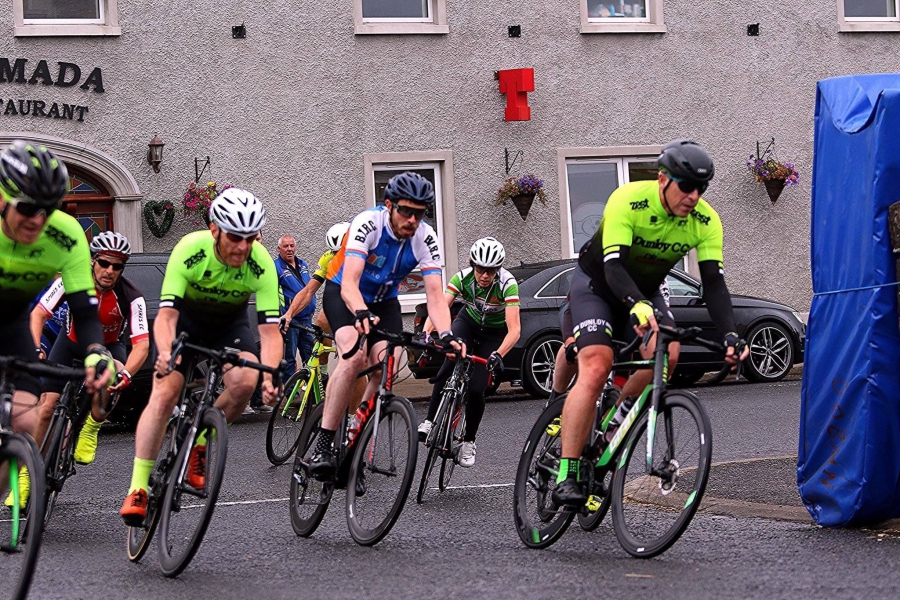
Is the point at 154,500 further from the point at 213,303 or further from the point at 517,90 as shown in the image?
the point at 517,90

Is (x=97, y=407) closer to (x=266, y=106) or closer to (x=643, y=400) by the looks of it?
(x=643, y=400)

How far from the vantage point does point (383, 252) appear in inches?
319

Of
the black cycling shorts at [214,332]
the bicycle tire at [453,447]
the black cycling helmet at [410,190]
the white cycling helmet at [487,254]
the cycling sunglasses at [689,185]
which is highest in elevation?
the black cycling helmet at [410,190]

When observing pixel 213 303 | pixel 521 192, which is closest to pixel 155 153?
pixel 521 192

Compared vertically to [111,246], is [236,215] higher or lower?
higher

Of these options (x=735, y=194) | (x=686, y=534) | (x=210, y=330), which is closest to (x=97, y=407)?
(x=210, y=330)

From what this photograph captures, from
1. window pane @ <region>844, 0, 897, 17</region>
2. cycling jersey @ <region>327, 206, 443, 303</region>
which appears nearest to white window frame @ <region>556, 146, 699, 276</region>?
window pane @ <region>844, 0, 897, 17</region>

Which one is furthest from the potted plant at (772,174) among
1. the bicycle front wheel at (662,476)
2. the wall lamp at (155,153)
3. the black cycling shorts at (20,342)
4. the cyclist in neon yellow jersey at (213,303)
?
the black cycling shorts at (20,342)

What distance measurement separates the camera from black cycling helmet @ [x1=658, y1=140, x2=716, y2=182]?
6766 millimetres

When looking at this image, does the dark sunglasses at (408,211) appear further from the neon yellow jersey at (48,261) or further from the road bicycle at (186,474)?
the neon yellow jersey at (48,261)

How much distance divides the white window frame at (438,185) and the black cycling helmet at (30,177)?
1500cm

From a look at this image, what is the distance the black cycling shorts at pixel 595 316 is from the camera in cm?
705

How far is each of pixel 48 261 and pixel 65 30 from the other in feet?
46.2

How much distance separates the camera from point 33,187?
5613 millimetres
